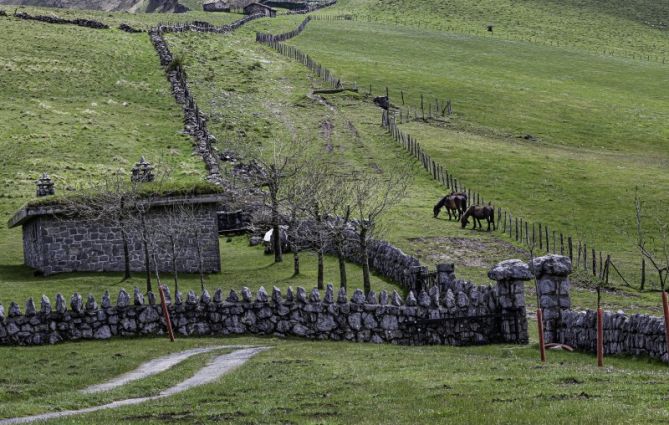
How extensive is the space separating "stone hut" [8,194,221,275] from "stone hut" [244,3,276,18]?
140m

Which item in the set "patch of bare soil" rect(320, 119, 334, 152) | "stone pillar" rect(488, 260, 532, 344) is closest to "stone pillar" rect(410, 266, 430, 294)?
"stone pillar" rect(488, 260, 532, 344)

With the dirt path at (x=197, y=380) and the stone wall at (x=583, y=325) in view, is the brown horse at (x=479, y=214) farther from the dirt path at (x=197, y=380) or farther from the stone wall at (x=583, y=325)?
the dirt path at (x=197, y=380)

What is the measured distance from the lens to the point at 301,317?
39000mm

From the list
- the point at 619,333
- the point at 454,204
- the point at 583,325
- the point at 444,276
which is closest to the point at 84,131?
the point at 454,204

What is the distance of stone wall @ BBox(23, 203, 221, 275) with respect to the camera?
55.6 metres

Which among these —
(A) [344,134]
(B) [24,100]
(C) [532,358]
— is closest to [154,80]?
(B) [24,100]

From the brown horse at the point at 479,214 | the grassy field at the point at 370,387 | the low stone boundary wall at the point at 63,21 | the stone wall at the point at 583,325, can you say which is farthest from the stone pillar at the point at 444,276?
the low stone boundary wall at the point at 63,21

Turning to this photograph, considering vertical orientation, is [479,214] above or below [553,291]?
below

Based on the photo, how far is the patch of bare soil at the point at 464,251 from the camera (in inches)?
2227

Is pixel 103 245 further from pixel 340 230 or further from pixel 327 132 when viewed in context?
pixel 327 132

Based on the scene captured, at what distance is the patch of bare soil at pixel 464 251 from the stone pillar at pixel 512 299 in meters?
19.1

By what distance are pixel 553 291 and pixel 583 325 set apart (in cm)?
229

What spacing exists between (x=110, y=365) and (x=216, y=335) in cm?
728

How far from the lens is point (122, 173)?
8112 cm
